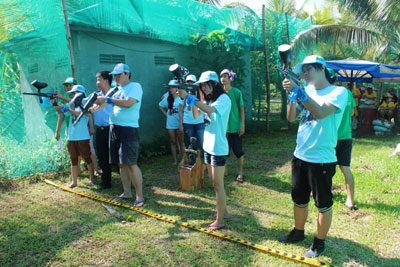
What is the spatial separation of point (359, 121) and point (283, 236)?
27.0ft

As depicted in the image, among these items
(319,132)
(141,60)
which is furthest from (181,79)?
(141,60)

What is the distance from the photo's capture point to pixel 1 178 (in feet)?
17.2

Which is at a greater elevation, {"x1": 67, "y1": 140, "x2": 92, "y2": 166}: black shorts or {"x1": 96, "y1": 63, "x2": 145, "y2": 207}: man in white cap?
{"x1": 96, "y1": 63, "x2": 145, "y2": 207}: man in white cap

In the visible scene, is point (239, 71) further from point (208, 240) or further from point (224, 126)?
point (208, 240)

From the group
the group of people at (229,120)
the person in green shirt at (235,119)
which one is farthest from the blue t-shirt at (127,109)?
the person in green shirt at (235,119)

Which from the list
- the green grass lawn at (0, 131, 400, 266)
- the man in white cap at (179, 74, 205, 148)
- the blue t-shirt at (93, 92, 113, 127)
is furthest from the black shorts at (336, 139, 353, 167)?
the blue t-shirt at (93, 92, 113, 127)

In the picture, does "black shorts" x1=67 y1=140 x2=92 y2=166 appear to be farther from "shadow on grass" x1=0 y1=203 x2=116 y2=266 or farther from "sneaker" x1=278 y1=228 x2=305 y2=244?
"sneaker" x1=278 y1=228 x2=305 y2=244

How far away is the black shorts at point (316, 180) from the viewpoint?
2.66 metres

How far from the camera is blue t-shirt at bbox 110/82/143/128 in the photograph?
3.98m

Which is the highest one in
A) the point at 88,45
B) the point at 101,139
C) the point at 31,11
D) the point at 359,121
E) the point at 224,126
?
the point at 31,11

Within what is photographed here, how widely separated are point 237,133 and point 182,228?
6.87 ft

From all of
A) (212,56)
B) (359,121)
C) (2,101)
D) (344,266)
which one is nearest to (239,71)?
(212,56)

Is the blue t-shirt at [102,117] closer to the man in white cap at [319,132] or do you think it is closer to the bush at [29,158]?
the bush at [29,158]

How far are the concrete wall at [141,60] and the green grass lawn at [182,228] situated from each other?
211 centimetres
